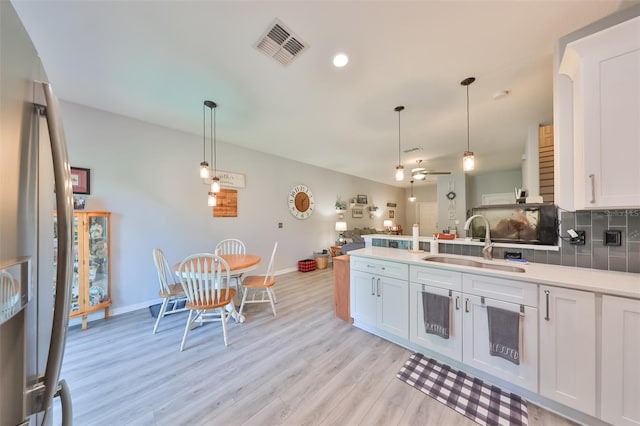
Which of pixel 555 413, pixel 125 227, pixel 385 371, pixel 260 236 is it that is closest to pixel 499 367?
pixel 555 413

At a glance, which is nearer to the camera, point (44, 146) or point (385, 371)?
point (44, 146)

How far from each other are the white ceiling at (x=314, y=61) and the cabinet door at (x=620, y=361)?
203cm

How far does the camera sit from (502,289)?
1694 millimetres

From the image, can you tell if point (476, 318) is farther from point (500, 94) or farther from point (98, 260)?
point (98, 260)

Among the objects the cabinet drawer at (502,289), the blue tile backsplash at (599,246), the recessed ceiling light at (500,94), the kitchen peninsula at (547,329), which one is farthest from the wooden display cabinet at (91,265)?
the recessed ceiling light at (500,94)

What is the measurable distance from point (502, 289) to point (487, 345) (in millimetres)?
474

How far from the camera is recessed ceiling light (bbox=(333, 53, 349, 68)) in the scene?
1.99 m

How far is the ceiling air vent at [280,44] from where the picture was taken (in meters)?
1.74

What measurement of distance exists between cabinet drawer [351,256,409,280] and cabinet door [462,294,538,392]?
0.55 metres

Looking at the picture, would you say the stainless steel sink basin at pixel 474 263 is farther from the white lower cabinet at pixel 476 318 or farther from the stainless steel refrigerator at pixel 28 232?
the stainless steel refrigerator at pixel 28 232

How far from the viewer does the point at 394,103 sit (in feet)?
9.29

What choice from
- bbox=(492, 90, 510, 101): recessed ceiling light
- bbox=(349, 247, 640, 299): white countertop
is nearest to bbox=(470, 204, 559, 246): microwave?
bbox=(349, 247, 640, 299): white countertop

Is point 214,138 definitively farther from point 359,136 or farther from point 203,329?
point 203,329

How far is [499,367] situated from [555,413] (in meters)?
0.36
